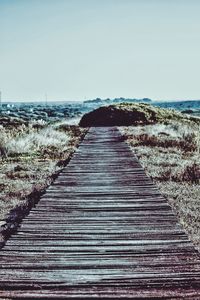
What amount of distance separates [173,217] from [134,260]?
5.26 feet

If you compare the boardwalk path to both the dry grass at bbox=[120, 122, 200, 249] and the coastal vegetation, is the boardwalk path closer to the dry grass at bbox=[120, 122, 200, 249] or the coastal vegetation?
the dry grass at bbox=[120, 122, 200, 249]

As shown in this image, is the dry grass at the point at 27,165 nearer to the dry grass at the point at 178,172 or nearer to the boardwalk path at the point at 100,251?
the boardwalk path at the point at 100,251

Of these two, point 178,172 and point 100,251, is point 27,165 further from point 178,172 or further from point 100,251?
point 100,251

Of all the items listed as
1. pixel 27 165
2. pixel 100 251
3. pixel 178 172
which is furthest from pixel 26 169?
pixel 100 251

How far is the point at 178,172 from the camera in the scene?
38.8 ft

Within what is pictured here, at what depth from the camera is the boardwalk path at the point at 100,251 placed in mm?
3895

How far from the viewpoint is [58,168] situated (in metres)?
13.0

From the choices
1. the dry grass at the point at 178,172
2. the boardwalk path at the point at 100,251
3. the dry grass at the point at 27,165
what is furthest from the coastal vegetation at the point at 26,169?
the dry grass at the point at 178,172

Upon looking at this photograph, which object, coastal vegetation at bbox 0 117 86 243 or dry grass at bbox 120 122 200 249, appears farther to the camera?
coastal vegetation at bbox 0 117 86 243

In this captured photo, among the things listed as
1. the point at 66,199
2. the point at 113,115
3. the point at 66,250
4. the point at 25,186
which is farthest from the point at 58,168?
the point at 113,115

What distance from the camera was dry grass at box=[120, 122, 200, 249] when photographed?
307 inches

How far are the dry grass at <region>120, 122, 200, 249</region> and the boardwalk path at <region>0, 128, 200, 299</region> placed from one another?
77 cm

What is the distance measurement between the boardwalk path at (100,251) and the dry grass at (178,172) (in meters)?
0.77

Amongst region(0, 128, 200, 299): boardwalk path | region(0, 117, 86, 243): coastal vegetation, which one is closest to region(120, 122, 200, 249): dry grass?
region(0, 128, 200, 299): boardwalk path
